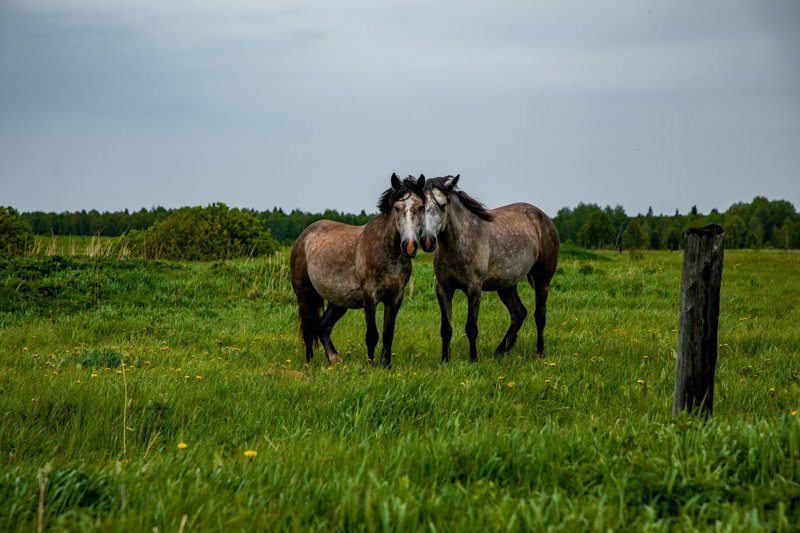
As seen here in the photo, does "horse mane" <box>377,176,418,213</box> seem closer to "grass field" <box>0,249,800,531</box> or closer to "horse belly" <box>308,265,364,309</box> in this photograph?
"horse belly" <box>308,265,364,309</box>

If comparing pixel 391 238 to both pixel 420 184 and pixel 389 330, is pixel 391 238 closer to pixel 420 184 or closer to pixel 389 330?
pixel 420 184

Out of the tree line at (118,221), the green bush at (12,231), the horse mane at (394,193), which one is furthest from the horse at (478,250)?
the tree line at (118,221)

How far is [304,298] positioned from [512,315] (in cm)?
319

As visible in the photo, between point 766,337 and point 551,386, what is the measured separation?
501 centimetres

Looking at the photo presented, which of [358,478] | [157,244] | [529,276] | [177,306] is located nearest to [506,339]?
[529,276]

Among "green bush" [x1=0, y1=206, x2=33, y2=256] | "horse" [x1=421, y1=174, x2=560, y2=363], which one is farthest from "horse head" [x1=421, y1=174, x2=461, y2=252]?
"green bush" [x1=0, y1=206, x2=33, y2=256]

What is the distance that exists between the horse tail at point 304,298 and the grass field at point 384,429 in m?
0.46

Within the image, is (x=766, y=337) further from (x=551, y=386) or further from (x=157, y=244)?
(x=157, y=244)

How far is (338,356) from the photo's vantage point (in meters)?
8.48

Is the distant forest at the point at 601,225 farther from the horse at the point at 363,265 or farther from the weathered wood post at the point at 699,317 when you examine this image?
the weathered wood post at the point at 699,317

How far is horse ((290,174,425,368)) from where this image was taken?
6973 mm

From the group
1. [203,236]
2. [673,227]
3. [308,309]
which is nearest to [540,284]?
[308,309]

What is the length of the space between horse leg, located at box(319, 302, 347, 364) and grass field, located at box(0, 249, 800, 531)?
0.89ft

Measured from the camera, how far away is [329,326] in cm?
884
